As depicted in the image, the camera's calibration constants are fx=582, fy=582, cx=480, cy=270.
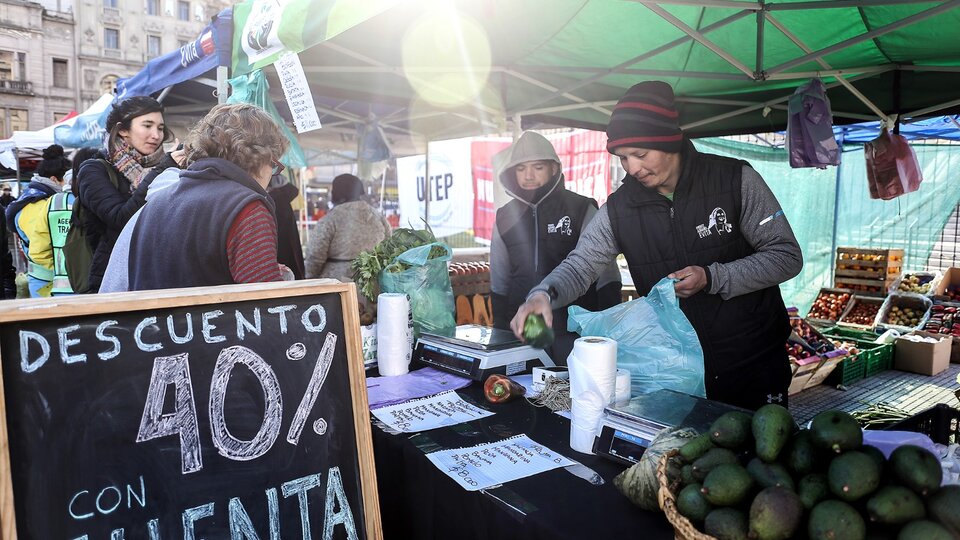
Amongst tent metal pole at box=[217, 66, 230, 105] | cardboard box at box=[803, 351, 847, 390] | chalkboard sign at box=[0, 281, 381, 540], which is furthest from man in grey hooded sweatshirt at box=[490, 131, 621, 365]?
cardboard box at box=[803, 351, 847, 390]

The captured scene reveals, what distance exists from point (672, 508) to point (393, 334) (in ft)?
4.68

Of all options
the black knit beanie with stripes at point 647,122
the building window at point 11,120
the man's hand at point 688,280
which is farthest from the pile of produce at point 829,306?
the building window at point 11,120

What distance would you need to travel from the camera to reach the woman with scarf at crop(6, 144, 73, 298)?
447cm

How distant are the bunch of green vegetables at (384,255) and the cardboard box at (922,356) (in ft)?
19.8

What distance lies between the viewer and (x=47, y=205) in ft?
16.0

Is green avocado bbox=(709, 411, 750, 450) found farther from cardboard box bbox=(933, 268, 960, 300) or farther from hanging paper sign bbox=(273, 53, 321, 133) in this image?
cardboard box bbox=(933, 268, 960, 300)

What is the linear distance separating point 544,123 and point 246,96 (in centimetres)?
336

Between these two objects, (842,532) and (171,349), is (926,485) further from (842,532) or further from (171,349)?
(171,349)

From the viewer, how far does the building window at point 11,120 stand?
136 feet

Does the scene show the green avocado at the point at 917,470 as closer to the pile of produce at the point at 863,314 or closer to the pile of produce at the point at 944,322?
the pile of produce at the point at 944,322

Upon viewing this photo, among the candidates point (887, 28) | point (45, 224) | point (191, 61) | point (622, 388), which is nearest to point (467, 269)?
point (191, 61)

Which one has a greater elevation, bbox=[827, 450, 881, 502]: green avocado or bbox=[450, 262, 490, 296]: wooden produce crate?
bbox=[827, 450, 881, 502]: green avocado

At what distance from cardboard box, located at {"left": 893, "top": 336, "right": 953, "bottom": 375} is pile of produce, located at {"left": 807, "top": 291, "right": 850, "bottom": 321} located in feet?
3.56

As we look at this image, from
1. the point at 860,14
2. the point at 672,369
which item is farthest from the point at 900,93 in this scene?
the point at 672,369
